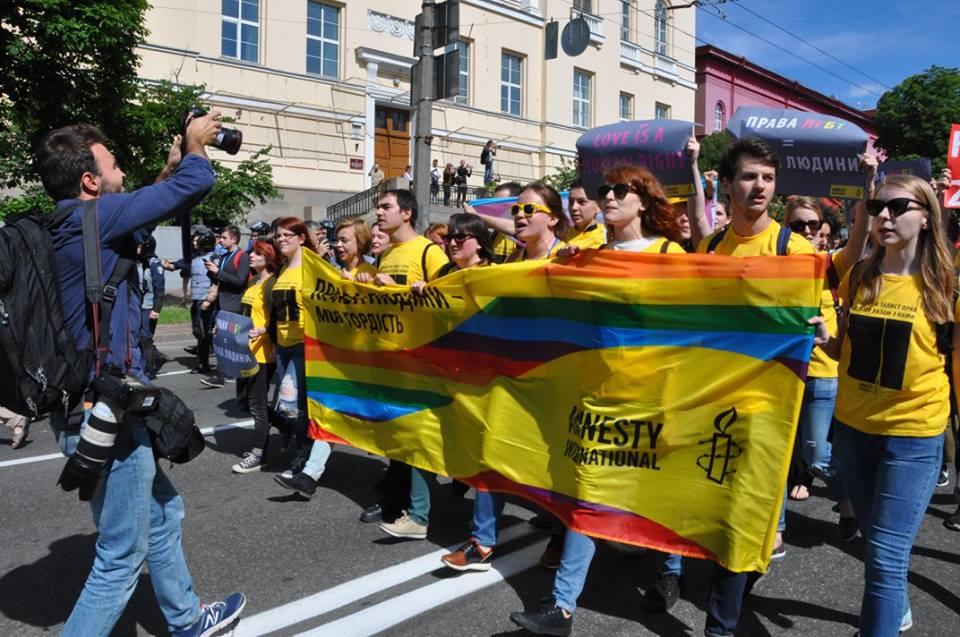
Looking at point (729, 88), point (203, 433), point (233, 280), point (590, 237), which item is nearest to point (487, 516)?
point (590, 237)

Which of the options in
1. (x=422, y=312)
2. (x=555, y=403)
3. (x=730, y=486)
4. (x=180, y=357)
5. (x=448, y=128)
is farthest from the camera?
(x=448, y=128)

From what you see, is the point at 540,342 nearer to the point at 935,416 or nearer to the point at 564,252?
the point at 564,252

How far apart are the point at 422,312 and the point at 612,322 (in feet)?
4.40

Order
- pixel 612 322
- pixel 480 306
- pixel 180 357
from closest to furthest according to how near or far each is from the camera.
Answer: pixel 612 322 < pixel 480 306 < pixel 180 357

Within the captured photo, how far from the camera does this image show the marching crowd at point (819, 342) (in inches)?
122

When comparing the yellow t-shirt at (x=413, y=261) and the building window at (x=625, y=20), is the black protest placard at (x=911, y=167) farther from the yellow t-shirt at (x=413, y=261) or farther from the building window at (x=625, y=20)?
the building window at (x=625, y=20)

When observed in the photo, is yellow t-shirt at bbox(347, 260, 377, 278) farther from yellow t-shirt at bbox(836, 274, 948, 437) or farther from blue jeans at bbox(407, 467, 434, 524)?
yellow t-shirt at bbox(836, 274, 948, 437)

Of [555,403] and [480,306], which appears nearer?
[555,403]

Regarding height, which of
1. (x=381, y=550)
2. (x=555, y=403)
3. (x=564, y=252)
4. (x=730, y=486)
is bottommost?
(x=381, y=550)

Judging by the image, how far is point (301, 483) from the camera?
17.3 feet

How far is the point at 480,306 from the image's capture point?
4.14 metres

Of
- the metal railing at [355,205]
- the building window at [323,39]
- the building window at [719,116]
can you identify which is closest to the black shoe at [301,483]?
the metal railing at [355,205]

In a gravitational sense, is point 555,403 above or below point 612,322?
below

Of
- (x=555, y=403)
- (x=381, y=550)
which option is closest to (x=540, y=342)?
(x=555, y=403)
